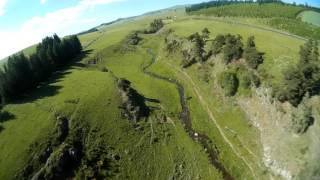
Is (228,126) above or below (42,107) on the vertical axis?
below

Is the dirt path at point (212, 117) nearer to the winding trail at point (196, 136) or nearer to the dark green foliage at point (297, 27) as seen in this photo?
A: the winding trail at point (196, 136)

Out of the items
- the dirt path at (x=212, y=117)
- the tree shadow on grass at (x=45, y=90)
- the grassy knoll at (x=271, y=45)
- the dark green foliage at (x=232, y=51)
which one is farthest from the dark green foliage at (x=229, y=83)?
the tree shadow on grass at (x=45, y=90)

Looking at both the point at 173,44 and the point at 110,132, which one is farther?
the point at 173,44

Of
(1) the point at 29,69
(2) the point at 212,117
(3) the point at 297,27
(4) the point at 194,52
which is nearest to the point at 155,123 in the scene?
(2) the point at 212,117

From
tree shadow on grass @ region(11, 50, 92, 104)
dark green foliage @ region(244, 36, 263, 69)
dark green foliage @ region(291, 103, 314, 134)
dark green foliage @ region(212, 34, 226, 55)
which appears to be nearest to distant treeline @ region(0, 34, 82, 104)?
tree shadow on grass @ region(11, 50, 92, 104)

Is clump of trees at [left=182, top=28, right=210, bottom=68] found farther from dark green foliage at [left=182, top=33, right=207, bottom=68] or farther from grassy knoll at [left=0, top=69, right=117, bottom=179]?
grassy knoll at [left=0, top=69, right=117, bottom=179]

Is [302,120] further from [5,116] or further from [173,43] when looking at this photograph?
[173,43]

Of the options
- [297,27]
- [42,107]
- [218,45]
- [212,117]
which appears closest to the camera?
[42,107]
